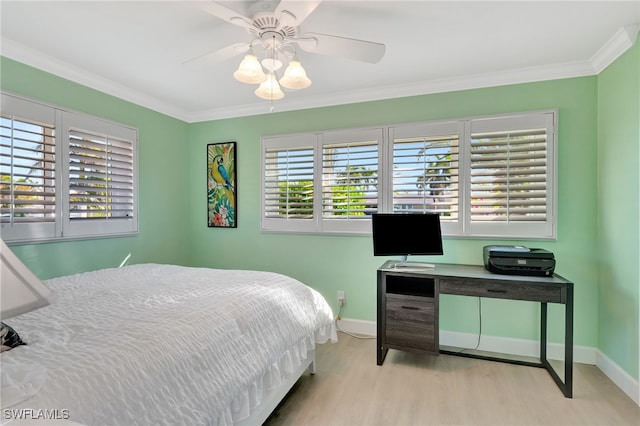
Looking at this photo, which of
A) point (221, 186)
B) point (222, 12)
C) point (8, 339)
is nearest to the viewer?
point (8, 339)

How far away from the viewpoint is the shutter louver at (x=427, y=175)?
2916 millimetres

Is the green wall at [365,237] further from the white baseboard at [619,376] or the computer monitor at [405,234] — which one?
the computer monitor at [405,234]

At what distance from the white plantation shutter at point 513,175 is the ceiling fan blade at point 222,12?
7.06ft

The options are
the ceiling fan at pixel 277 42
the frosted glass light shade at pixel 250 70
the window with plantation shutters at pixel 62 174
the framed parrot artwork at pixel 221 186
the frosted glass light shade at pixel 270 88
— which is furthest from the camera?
the framed parrot artwork at pixel 221 186

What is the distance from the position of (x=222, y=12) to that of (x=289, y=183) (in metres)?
2.07

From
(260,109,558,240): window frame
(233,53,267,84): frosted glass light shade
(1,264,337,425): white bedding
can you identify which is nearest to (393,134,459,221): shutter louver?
(260,109,558,240): window frame

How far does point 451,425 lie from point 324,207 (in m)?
2.08

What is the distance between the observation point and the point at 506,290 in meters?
2.30

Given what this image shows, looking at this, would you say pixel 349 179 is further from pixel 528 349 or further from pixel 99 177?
pixel 99 177

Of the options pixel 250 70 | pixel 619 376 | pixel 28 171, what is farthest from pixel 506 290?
pixel 28 171

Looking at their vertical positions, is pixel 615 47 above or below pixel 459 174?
above

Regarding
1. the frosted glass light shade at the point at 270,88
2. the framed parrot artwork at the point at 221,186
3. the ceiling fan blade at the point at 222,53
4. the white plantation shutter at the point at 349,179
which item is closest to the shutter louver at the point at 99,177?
the framed parrot artwork at the point at 221,186

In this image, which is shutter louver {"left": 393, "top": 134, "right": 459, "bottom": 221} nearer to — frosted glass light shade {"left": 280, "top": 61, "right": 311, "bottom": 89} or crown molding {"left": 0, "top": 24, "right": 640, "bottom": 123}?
crown molding {"left": 0, "top": 24, "right": 640, "bottom": 123}

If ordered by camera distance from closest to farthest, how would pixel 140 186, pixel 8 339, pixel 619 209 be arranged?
pixel 8 339, pixel 619 209, pixel 140 186
